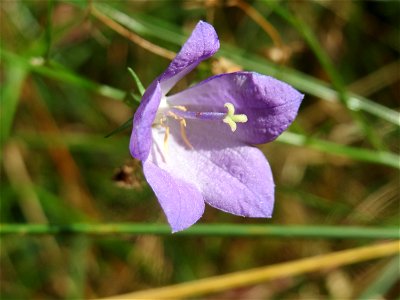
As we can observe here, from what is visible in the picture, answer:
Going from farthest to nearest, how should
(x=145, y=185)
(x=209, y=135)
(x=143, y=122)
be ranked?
(x=145, y=185)
(x=209, y=135)
(x=143, y=122)

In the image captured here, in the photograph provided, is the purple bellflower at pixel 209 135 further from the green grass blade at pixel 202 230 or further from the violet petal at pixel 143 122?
the green grass blade at pixel 202 230

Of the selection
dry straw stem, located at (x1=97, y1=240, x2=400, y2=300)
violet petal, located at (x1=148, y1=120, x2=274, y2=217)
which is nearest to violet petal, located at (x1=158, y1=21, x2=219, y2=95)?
violet petal, located at (x1=148, y1=120, x2=274, y2=217)

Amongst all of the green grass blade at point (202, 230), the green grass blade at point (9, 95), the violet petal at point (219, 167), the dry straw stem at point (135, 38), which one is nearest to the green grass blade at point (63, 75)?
the dry straw stem at point (135, 38)

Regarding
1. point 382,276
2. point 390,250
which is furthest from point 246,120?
point 382,276

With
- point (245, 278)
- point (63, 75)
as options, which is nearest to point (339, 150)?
point (245, 278)

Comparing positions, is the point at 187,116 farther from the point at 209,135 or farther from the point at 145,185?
the point at 145,185
